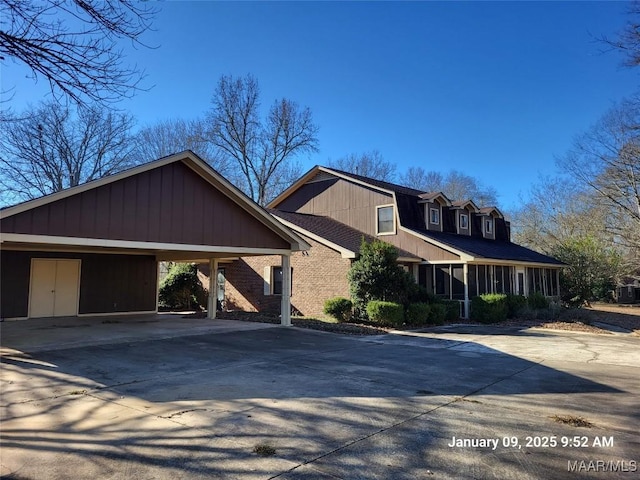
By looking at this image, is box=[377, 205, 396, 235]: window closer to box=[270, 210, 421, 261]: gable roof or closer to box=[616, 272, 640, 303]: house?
box=[270, 210, 421, 261]: gable roof

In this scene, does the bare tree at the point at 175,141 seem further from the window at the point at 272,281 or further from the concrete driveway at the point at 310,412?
the concrete driveway at the point at 310,412

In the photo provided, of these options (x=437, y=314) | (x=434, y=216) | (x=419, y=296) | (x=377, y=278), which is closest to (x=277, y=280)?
(x=377, y=278)

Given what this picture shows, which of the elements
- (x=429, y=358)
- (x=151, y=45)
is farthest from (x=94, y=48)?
(x=429, y=358)

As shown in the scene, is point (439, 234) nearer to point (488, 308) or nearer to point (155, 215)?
point (488, 308)

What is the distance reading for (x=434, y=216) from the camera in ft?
75.6

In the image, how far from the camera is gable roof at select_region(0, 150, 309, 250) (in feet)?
30.1

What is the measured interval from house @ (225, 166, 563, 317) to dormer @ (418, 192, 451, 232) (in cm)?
5

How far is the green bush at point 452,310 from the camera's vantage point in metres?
18.4

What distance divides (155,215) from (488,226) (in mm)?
21022

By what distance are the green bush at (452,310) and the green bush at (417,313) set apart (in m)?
2.26

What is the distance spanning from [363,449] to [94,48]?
222 inches

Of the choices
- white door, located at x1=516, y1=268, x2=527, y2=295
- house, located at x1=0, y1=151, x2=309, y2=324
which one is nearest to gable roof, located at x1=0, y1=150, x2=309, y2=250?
house, located at x1=0, y1=151, x2=309, y2=324

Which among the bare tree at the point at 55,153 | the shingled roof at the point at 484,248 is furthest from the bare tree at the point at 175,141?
the shingled roof at the point at 484,248

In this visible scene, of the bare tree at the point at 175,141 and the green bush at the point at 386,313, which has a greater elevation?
the bare tree at the point at 175,141
